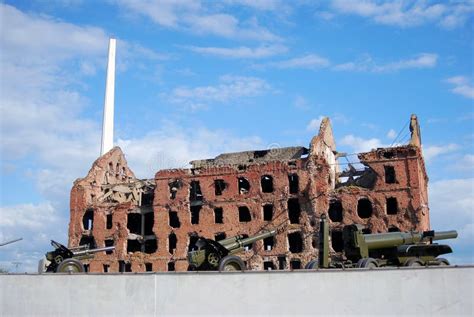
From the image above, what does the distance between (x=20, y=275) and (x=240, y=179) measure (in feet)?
71.7

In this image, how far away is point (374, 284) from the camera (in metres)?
17.8

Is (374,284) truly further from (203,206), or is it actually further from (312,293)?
(203,206)

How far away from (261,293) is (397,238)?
7396 mm

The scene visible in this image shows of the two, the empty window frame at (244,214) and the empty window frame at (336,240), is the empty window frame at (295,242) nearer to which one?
the empty window frame at (336,240)

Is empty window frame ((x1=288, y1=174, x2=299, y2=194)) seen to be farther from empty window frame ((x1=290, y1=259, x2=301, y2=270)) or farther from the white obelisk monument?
the white obelisk monument

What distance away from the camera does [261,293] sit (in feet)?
60.4

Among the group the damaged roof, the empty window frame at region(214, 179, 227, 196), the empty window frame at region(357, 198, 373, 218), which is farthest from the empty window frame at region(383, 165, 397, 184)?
the empty window frame at region(214, 179, 227, 196)

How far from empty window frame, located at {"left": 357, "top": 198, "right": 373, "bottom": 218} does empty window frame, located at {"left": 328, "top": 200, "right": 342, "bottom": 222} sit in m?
1.28

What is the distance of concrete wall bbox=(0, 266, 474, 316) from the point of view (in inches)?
687

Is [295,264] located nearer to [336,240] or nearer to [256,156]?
[336,240]

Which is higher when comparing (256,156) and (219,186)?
(256,156)

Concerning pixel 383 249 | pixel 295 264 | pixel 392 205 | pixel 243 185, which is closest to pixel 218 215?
pixel 243 185

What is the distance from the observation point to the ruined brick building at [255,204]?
37.2 meters

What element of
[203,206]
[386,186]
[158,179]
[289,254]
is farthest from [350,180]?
[158,179]
